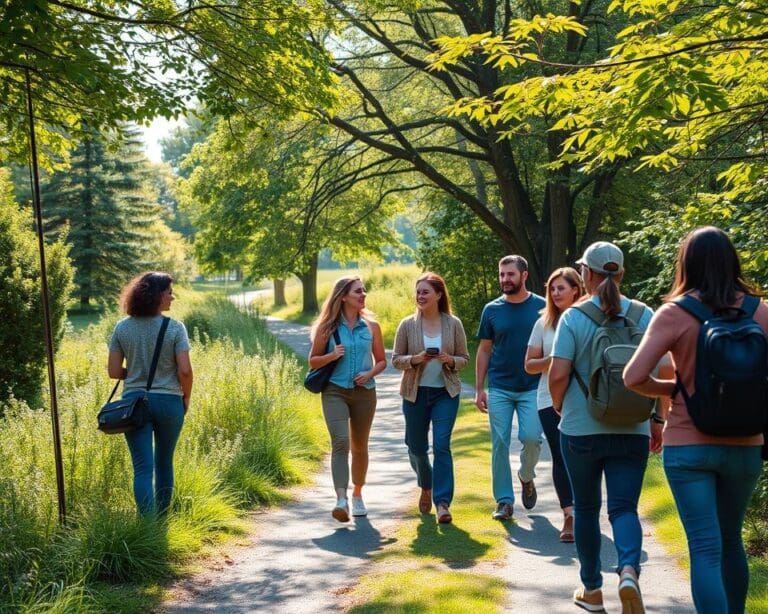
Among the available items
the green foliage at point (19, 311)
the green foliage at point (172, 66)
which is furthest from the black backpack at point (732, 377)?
the green foliage at point (19, 311)

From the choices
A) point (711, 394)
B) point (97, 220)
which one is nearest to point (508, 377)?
point (711, 394)

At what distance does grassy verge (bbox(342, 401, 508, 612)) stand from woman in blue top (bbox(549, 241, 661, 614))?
2.48 feet

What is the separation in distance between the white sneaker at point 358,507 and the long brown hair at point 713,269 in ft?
15.4

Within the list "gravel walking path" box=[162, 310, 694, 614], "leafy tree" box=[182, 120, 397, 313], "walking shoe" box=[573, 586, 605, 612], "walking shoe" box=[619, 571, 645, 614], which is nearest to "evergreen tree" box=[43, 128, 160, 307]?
"leafy tree" box=[182, 120, 397, 313]

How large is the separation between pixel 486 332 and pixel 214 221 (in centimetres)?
1519

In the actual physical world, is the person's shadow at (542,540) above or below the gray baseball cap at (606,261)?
below

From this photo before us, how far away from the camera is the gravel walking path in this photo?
5738mm

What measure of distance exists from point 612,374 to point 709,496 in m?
0.92

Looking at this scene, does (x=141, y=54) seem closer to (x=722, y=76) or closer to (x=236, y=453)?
(x=236, y=453)

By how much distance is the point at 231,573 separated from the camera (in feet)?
21.8

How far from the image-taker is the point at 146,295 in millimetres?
6938

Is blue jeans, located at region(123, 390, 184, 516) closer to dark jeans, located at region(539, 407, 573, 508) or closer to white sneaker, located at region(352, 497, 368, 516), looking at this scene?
white sneaker, located at region(352, 497, 368, 516)

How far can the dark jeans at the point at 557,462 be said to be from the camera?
7090 mm

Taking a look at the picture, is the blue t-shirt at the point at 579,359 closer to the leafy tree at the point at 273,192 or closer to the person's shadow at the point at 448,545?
the person's shadow at the point at 448,545
